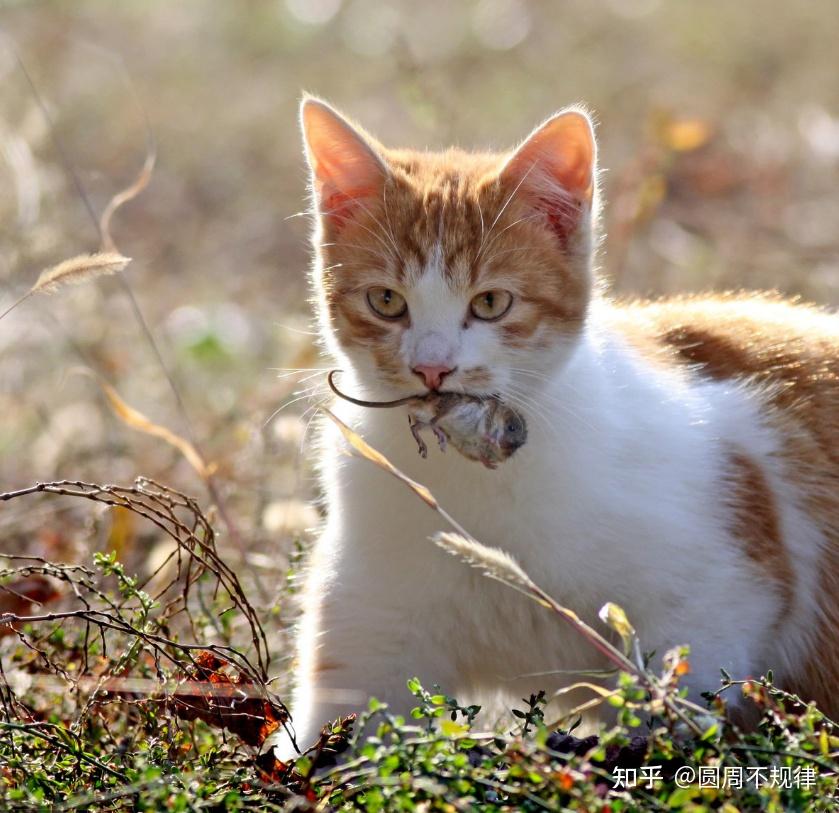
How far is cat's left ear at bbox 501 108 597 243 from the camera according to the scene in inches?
93.0

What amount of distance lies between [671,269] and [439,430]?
2.92 meters

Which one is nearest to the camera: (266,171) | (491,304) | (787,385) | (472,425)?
(472,425)

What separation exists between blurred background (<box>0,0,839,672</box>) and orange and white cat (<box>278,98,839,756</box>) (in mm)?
417

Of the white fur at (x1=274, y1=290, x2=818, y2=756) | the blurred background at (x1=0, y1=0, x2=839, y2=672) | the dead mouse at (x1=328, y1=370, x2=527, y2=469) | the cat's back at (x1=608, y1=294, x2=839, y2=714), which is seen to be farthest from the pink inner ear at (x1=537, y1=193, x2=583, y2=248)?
the blurred background at (x1=0, y1=0, x2=839, y2=672)

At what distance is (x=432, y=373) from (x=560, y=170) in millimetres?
547

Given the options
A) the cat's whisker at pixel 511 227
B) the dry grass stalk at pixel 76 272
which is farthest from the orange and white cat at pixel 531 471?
the dry grass stalk at pixel 76 272

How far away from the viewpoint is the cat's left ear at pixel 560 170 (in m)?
2.36

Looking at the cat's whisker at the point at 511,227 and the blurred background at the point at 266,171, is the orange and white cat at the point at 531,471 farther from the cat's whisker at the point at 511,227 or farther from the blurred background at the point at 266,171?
the blurred background at the point at 266,171

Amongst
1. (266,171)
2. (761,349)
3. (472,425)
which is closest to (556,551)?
(472,425)

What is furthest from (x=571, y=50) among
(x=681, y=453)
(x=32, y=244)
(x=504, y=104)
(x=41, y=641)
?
(x=41, y=641)

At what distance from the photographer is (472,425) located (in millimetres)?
2172

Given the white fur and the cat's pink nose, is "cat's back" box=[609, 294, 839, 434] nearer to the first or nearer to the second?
the white fur

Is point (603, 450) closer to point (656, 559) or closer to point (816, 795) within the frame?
point (656, 559)

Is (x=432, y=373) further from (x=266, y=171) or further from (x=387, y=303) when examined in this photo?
(x=266, y=171)
